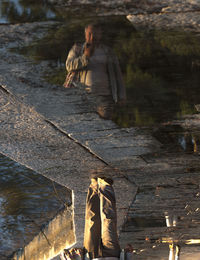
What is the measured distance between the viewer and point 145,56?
3031 mm

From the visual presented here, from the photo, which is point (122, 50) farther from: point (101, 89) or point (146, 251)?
point (146, 251)

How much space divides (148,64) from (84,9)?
1.52 ft

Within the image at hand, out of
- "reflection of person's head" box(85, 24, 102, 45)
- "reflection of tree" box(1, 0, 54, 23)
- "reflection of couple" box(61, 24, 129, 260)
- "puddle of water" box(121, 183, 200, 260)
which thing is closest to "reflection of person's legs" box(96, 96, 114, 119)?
"reflection of couple" box(61, 24, 129, 260)

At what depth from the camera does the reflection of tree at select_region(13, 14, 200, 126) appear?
9.85 ft

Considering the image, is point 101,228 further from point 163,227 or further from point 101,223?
point 163,227

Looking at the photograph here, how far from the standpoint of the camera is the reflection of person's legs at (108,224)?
359 centimetres

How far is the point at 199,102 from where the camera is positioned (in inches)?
129

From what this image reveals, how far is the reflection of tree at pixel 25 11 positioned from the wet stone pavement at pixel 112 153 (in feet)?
0.14

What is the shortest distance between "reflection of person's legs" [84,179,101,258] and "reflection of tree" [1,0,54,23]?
1335mm

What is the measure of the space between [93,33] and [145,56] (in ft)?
1.02

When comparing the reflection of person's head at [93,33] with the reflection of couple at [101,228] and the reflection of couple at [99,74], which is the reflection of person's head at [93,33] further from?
the reflection of couple at [101,228]

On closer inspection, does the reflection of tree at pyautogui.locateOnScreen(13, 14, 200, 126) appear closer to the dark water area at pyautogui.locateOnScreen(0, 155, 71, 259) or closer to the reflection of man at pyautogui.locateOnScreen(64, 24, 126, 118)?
the reflection of man at pyautogui.locateOnScreen(64, 24, 126, 118)

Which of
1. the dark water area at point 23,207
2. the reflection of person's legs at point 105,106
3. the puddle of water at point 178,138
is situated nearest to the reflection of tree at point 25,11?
the reflection of person's legs at point 105,106

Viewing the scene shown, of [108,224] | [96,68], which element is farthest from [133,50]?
[108,224]
